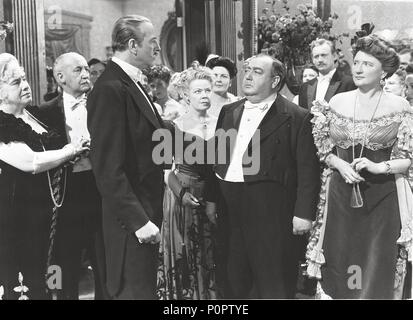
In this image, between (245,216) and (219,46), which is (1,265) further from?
(219,46)

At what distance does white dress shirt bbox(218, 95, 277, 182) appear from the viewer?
3281mm

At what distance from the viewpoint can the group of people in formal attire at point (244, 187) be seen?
3232mm

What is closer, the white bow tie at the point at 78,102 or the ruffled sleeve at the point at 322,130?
the ruffled sleeve at the point at 322,130

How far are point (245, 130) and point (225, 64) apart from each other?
0.49 metres

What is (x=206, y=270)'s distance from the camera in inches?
136

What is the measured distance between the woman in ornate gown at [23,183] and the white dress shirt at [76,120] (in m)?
0.08

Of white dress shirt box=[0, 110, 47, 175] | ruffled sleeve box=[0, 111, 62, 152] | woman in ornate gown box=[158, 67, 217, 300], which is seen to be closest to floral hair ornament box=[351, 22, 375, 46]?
woman in ornate gown box=[158, 67, 217, 300]

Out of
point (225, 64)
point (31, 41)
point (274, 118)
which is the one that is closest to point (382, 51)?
point (274, 118)

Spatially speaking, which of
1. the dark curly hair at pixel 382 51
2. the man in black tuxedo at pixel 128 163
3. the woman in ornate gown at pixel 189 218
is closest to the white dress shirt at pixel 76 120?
the man in black tuxedo at pixel 128 163

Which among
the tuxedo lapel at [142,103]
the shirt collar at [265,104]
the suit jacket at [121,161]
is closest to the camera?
the suit jacket at [121,161]

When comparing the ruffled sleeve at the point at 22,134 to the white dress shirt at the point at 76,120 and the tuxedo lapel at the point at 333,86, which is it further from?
the tuxedo lapel at the point at 333,86

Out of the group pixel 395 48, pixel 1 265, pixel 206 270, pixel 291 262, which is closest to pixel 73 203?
pixel 1 265

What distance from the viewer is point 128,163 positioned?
2.92m

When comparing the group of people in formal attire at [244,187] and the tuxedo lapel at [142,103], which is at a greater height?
the tuxedo lapel at [142,103]
